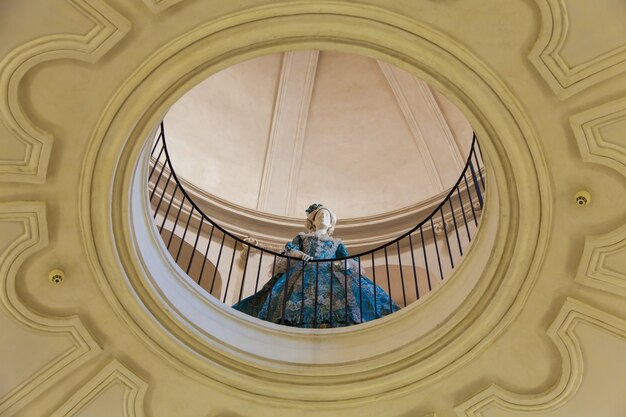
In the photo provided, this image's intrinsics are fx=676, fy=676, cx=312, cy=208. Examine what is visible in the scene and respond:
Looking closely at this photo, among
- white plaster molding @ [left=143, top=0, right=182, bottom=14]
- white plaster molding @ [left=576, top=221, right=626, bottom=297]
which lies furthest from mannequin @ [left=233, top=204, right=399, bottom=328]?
white plaster molding @ [left=143, top=0, right=182, bottom=14]

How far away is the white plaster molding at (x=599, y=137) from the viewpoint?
15.6 ft

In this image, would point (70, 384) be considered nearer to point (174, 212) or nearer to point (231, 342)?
point (231, 342)

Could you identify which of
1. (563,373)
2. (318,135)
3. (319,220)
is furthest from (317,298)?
(318,135)

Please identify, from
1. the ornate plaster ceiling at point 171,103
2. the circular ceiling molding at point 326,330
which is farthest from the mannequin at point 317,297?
the ornate plaster ceiling at point 171,103

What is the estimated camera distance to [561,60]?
464cm

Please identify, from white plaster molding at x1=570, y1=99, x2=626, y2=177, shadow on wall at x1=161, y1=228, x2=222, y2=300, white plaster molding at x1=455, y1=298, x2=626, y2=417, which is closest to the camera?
white plaster molding at x1=570, y1=99, x2=626, y2=177

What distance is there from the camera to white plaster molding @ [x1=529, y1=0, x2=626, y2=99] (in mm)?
4430

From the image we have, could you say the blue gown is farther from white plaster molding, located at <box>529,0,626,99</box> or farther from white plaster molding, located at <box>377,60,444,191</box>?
white plaster molding, located at <box>377,60,444,191</box>

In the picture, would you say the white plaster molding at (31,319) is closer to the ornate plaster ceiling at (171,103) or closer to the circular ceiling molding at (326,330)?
the ornate plaster ceiling at (171,103)

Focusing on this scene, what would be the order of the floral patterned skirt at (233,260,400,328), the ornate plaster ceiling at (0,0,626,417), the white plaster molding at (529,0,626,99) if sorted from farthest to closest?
the floral patterned skirt at (233,260,400,328), the ornate plaster ceiling at (0,0,626,417), the white plaster molding at (529,0,626,99)

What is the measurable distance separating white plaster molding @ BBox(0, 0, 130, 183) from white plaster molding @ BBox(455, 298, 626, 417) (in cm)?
402

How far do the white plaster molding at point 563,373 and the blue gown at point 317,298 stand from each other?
5.40ft

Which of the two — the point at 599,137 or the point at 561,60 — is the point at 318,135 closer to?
the point at 599,137

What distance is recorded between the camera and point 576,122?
15.9ft
